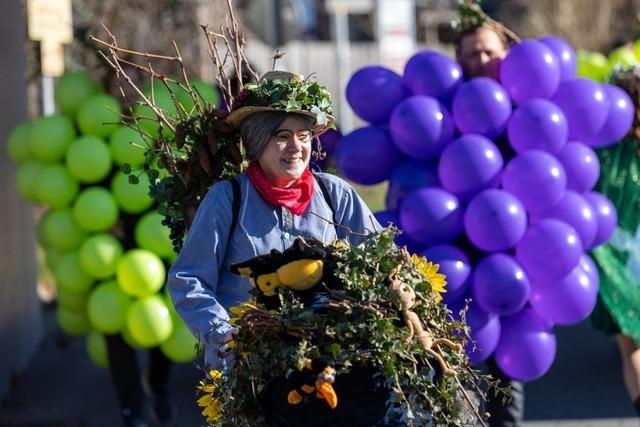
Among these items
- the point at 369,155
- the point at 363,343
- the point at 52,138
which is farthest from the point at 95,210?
the point at 363,343

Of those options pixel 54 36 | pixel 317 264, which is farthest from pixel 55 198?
pixel 317 264

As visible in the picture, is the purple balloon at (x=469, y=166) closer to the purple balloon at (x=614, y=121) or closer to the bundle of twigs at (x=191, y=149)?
the purple balloon at (x=614, y=121)

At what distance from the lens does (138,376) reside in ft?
21.7

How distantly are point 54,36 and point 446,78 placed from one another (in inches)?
129

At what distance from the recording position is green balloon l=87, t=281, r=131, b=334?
635 cm

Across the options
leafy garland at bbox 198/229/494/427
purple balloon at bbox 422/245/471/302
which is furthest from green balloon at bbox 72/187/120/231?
leafy garland at bbox 198/229/494/427

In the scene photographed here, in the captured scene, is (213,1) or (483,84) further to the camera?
(213,1)

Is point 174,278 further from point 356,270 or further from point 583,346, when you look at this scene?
point 583,346

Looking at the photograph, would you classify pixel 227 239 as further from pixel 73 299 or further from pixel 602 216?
pixel 73 299

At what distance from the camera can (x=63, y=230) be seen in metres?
6.46

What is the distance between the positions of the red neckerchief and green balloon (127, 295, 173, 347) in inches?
99.6

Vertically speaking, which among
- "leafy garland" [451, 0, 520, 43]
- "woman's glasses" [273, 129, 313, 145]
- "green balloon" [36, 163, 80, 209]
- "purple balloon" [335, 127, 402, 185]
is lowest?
"green balloon" [36, 163, 80, 209]

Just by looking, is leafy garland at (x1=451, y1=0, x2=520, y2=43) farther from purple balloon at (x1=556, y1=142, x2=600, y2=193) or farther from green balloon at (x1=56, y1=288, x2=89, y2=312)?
green balloon at (x1=56, y1=288, x2=89, y2=312)

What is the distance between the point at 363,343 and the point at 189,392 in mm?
4903
